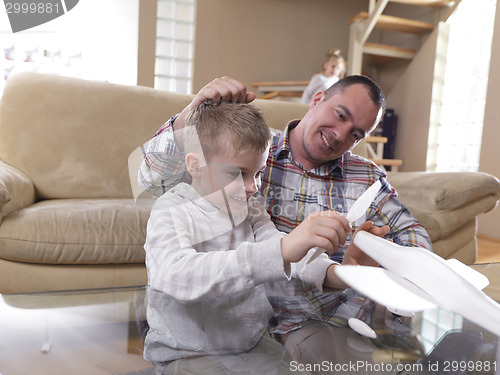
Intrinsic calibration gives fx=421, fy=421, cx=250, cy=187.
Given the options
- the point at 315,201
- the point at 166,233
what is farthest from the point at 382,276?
the point at 315,201

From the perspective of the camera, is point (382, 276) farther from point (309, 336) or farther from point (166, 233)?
point (166, 233)

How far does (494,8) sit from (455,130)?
945mm

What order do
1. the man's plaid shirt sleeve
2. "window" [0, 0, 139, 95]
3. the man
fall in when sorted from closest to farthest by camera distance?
the man's plaid shirt sleeve → the man → "window" [0, 0, 139, 95]

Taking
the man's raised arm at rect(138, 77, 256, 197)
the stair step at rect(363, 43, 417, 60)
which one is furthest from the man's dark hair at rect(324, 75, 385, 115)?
the stair step at rect(363, 43, 417, 60)

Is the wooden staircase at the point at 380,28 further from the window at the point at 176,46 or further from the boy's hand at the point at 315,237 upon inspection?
the boy's hand at the point at 315,237

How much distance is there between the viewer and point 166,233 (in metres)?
0.54

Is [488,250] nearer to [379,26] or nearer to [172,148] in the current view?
[379,26]

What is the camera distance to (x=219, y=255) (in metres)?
0.49

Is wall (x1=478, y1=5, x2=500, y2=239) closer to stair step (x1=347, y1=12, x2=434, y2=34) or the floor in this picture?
the floor

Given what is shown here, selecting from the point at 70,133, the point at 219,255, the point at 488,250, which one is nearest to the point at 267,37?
the point at 488,250

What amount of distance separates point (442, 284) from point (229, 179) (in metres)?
0.30

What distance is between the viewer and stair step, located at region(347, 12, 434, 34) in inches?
137

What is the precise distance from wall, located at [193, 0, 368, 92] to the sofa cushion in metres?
2.93

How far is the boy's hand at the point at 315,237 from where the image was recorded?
0.46 meters
